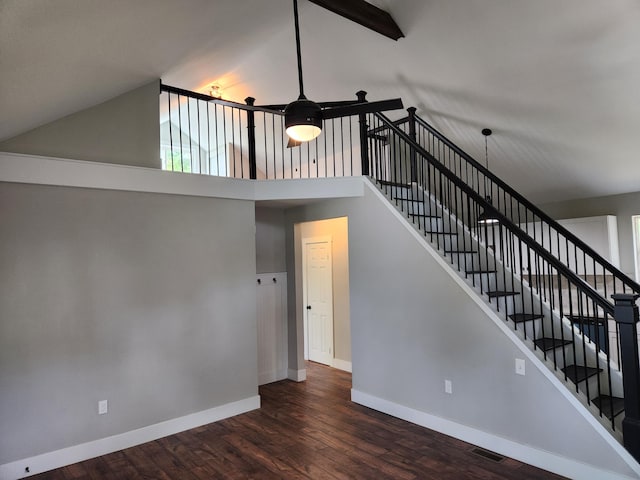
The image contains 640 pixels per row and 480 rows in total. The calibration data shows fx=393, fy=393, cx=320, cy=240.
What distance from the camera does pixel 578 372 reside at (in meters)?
3.54

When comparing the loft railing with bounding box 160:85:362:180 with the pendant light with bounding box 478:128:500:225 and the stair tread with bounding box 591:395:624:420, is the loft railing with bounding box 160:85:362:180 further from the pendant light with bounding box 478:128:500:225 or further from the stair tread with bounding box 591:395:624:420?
the stair tread with bounding box 591:395:624:420

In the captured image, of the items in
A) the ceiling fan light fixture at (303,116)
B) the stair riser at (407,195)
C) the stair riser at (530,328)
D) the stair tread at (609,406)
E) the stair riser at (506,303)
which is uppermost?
the ceiling fan light fixture at (303,116)

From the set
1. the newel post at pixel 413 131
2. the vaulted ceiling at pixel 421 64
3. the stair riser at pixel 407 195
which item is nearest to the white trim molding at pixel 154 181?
the vaulted ceiling at pixel 421 64

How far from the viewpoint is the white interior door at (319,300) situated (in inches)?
253

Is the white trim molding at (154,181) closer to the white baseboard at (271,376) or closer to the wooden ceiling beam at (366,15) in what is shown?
the wooden ceiling beam at (366,15)

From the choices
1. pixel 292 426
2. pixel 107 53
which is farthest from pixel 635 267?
pixel 107 53

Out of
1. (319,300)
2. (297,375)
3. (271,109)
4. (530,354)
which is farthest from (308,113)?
(319,300)

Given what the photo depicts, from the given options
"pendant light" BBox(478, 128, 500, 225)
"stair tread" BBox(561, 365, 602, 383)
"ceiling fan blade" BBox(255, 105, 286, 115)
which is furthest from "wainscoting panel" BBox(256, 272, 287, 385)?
"stair tread" BBox(561, 365, 602, 383)

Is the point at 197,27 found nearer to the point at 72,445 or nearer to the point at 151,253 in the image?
the point at 151,253

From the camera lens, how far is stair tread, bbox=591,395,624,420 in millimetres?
3031

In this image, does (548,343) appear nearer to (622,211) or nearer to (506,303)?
(506,303)

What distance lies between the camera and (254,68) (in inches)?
235

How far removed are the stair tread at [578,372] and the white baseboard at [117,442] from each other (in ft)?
10.6

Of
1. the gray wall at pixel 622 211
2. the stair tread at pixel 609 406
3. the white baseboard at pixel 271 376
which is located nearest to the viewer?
the stair tread at pixel 609 406
